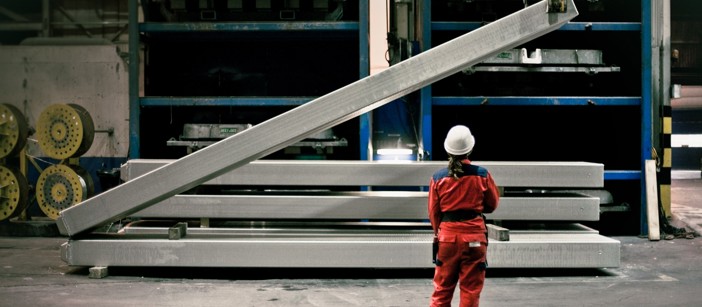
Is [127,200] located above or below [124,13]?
below

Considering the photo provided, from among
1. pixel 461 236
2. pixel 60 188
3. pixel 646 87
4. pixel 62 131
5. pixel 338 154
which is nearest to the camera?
pixel 461 236

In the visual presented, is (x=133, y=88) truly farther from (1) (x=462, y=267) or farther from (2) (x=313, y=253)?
(1) (x=462, y=267)

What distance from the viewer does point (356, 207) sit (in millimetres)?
5883

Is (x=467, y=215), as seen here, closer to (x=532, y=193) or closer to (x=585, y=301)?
(x=585, y=301)

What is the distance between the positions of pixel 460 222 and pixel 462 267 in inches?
10.5

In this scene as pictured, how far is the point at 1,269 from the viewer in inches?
241

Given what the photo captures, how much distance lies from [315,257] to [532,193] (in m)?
2.69

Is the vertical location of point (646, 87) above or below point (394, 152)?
above

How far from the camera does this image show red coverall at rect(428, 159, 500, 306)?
3873 mm

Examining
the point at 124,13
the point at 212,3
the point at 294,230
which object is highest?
the point at 124,13

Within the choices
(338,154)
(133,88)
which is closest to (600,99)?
(338,154)

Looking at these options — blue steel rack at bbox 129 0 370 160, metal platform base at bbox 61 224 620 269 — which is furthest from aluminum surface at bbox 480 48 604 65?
metal platform base at bbox 61 224 620 269

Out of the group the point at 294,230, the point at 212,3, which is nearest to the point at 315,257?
the point at 294,230

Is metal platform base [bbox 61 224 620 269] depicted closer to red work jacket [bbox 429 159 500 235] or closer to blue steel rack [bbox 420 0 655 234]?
red work jacket [bbox 429 159 500 235]
